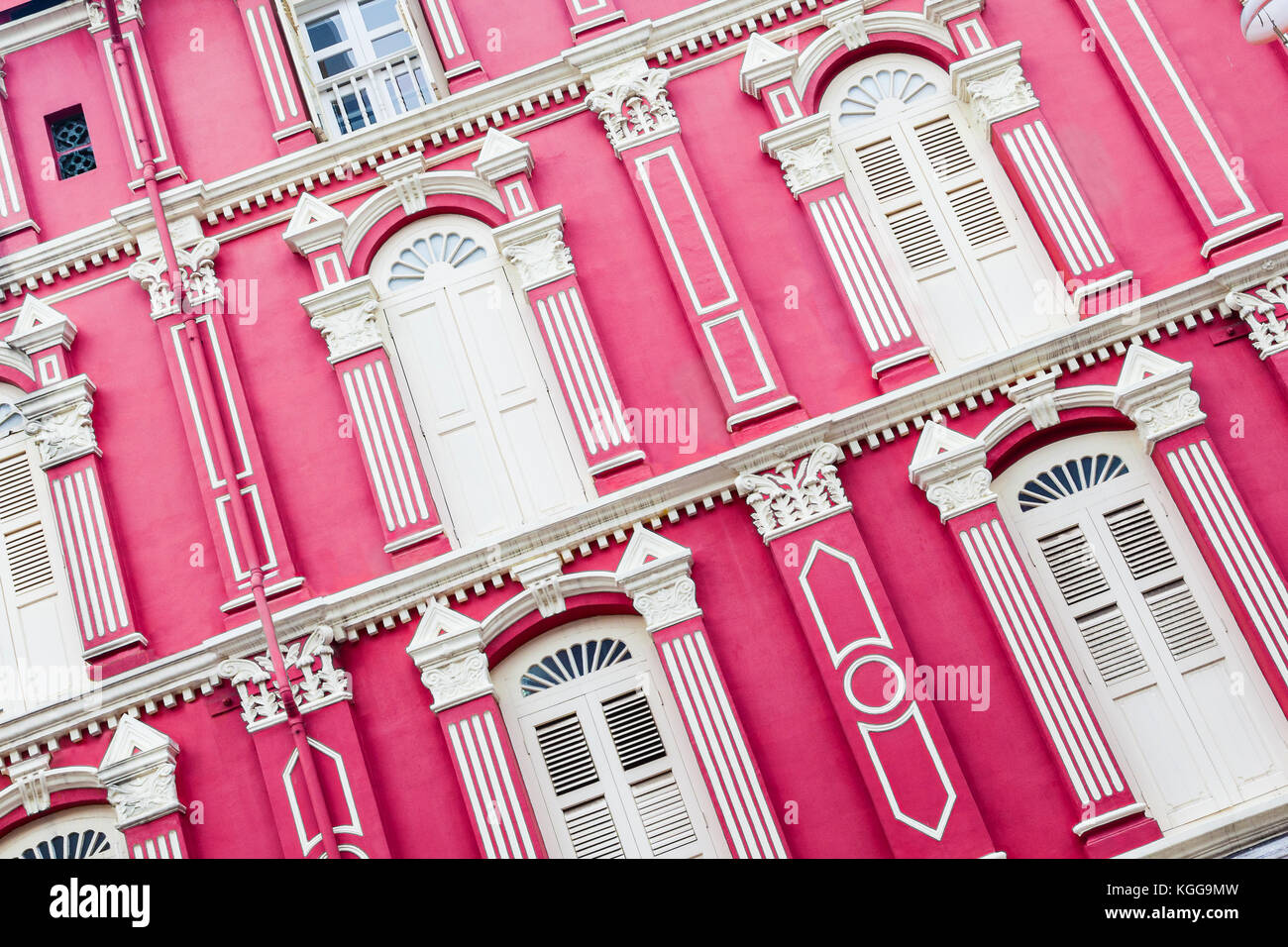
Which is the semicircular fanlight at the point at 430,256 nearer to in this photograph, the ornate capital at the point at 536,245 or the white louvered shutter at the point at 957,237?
the ornate capital at the point at 536,245

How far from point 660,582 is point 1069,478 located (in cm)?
353

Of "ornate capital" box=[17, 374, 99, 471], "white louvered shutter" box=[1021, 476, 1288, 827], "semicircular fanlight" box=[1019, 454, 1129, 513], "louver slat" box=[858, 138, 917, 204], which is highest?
"ornate capital" box=[17, 374, 99, 471]

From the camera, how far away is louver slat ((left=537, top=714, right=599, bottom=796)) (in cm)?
1093

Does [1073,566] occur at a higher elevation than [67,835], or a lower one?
lower

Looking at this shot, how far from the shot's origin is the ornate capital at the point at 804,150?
1212 centimetres

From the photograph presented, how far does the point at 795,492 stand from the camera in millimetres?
11078

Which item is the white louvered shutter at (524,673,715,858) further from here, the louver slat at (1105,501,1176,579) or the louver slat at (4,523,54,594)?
the louver slat at (4,523,54,594)

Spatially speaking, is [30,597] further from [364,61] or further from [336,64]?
[364,61]

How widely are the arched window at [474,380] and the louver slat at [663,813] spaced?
2445mm

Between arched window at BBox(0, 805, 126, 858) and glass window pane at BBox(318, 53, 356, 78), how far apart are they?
7192 mm

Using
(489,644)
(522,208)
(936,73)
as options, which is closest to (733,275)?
(522,208)

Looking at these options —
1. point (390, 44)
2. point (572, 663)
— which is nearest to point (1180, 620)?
point (572, 663)

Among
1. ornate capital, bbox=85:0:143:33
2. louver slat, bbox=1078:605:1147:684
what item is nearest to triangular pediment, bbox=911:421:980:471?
louver slat, bbox=1078:605:1147:684
